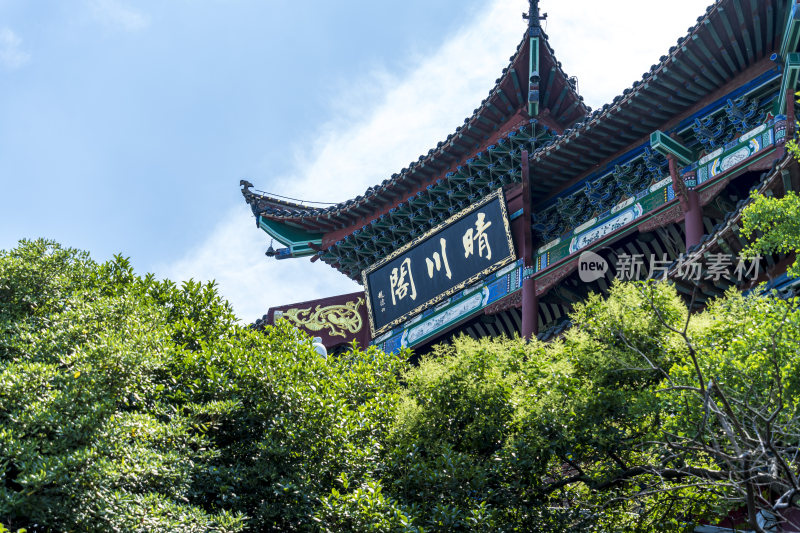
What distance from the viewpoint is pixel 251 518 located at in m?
8.42

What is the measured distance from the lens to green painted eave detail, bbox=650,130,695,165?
13.9 m

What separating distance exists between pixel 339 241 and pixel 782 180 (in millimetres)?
11118

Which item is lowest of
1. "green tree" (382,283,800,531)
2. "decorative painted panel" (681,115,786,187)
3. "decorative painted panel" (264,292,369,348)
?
"green tree" (382,283,800,531)

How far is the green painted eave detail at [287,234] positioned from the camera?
21.3m

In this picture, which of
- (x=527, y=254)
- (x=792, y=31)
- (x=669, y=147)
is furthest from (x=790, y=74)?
(x=527, y=254)

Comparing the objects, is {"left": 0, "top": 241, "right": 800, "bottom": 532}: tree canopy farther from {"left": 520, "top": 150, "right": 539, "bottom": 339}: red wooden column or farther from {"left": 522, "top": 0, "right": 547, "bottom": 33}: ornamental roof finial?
{"left": 522, "top": 0, "right": 547, "bottom": 33}: ornamental roof finial

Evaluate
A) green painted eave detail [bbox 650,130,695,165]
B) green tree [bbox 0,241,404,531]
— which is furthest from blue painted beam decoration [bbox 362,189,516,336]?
green tree [bbox 0,241,404,531]

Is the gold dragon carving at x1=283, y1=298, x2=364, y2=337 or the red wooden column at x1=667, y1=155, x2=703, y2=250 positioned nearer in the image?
the red wooden column at x1=667, y1=155, x2=703, y2=250

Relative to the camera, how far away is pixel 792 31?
A: 1183cm

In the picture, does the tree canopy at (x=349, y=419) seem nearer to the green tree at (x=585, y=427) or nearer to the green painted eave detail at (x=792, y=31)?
the green tree at (x=585, y=427)

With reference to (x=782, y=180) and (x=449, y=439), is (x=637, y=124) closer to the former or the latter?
(x=782, y=180)

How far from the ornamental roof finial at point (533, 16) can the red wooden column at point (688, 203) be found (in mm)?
3601

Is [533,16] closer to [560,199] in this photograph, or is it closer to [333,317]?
[560,199]

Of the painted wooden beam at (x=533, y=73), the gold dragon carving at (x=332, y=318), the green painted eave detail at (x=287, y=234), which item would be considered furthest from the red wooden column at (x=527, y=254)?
the green painted eave detail at (x=287, y=234)
